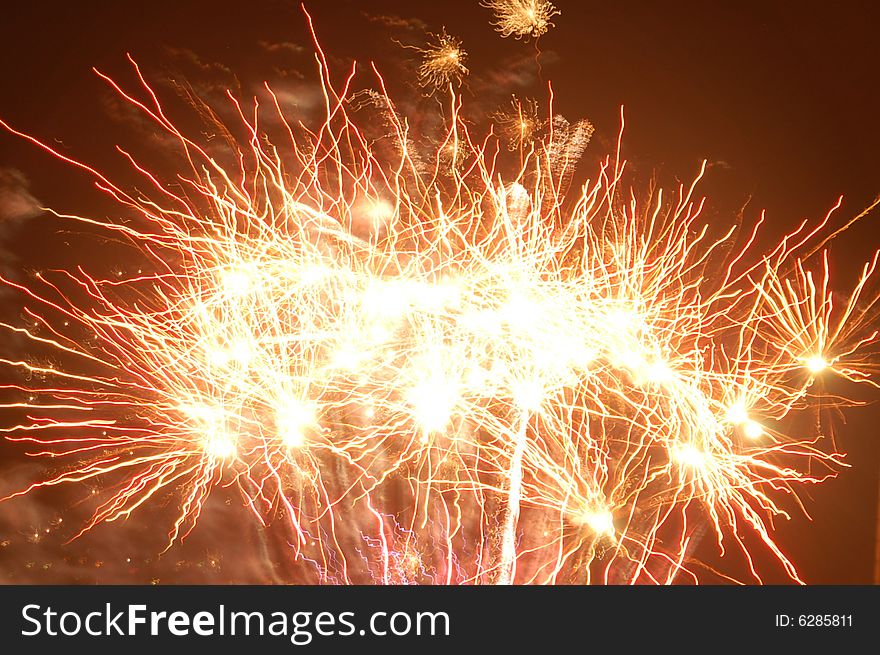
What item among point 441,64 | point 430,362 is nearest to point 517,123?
point 441,64

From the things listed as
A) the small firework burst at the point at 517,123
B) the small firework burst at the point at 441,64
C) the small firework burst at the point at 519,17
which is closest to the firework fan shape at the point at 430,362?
the small firework burst at the point at 517,123

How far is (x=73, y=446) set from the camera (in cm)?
225

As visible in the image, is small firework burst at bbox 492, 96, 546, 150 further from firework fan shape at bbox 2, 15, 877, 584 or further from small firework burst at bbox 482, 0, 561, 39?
small firework burst at bbox 482, 0, 561, 39

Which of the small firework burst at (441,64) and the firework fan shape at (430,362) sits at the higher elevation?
the small firework burst at (441,64)

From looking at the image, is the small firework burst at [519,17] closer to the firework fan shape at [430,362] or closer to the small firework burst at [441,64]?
the small firework burst at [441,64]

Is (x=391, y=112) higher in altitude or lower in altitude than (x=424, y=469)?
higher

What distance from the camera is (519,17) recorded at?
230 cm

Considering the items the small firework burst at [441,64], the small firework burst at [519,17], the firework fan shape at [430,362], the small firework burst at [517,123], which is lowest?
the firework fan shape at [430,362]

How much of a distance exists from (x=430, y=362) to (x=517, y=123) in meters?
1.00

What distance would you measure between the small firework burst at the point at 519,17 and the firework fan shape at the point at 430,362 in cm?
43

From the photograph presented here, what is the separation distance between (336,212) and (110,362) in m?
1.05

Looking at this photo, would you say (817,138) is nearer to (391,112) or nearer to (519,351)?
(519,351)

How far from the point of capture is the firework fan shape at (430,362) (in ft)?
7.11

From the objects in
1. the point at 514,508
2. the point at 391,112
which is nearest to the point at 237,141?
the point at 391,112
